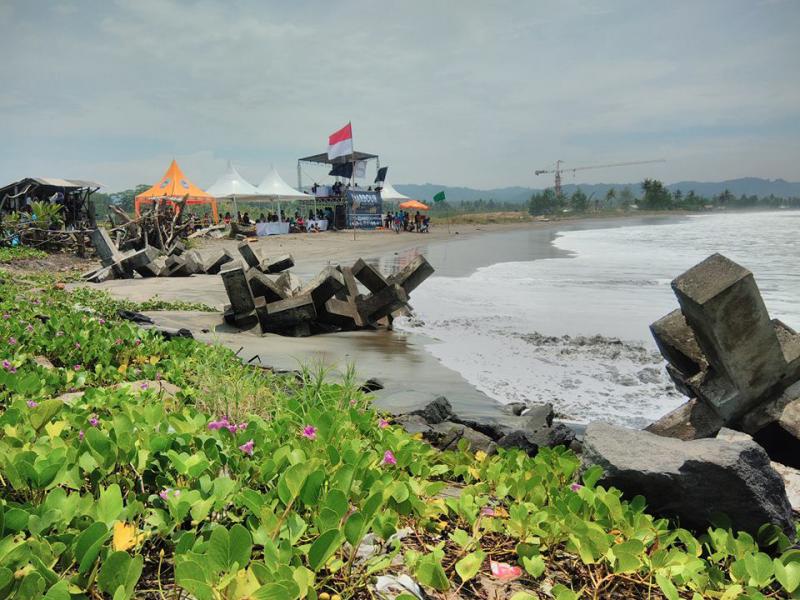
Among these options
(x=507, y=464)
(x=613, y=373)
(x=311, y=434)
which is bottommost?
(x=613, y=373)

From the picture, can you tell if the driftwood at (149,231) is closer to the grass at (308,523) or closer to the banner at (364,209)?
the grass at (308,523)

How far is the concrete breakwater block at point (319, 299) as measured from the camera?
9.47m

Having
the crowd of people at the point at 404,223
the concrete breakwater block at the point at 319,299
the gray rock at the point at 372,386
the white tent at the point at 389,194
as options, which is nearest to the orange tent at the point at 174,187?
the crowd of people at the point at 404,223

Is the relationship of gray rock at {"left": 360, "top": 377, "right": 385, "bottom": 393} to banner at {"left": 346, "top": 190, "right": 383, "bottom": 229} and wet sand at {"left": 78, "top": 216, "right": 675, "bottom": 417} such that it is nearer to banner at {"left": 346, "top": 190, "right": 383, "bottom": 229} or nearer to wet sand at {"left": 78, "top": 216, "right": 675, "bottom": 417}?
wet sand at {"left": 78, "top": 216, "right": 675, "bottom": 417}

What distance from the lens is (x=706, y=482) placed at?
9.08 feet

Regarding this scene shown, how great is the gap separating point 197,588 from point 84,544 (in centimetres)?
44

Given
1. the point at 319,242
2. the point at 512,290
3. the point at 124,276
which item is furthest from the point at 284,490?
the point at 319,242

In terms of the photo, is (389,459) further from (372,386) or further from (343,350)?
(343,350)

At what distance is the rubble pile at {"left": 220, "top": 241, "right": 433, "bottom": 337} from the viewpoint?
373 inches

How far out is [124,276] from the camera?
1620 centimetres

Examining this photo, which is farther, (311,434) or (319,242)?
(319,242)

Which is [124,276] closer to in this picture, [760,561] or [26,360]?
[26,360]

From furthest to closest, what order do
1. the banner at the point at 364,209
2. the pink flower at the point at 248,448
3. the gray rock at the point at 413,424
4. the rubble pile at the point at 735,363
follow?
the banner at the point at 364,209 → the gray rock at the point at 413,424 → the rubble pile at the point at 735,363 → the pink flower at the point at 248,448

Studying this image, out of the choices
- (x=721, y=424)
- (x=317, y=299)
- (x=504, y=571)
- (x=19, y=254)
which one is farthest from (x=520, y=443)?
(x=19, y=254)
